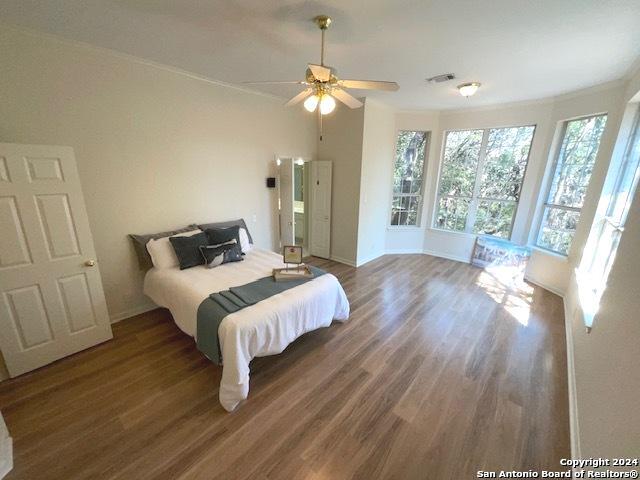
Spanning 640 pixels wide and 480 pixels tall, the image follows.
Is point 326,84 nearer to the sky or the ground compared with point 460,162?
nearer to the sky

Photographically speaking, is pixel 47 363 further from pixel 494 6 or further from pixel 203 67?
pixel 494 6

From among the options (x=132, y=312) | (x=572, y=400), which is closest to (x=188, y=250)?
(x=132, y=312)

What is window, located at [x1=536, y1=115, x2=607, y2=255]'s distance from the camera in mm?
3455

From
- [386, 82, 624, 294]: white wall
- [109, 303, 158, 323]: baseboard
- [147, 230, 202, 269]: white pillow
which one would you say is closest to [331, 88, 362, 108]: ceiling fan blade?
[147, 230, 202, 269]: white pillow

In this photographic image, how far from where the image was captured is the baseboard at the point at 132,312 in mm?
2939

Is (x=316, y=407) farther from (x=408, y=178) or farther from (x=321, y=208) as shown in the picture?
(x=408, y=178)

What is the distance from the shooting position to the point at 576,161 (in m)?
3.65

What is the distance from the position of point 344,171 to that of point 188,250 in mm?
2889

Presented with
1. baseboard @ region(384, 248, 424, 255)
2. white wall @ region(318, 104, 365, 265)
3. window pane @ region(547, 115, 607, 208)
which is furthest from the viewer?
baseboard @ region(384, 248, 424, 255)

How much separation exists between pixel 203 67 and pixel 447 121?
422cm

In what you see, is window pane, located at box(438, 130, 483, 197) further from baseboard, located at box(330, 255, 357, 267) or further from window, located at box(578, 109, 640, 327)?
baseboard, located at box(330, 255, 357, 267)

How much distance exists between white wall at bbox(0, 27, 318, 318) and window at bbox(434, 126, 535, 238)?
352 cm

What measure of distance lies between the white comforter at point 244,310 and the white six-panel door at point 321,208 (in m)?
1.96

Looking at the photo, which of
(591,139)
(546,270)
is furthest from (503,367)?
(591,139)
